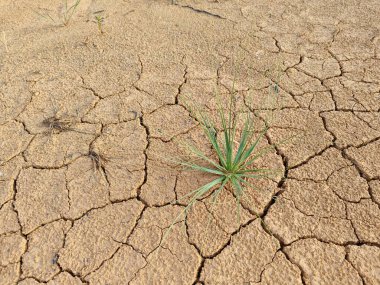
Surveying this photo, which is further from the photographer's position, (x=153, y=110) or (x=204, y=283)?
(x=153, y=110)

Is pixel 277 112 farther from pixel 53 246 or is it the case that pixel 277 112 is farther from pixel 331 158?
pixel 53 246

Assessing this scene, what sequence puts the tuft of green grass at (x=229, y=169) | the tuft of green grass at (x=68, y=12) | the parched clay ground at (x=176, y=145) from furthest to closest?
the tuft of green grass at (x=68, y=12), the tuft of green grass at (x=229, y=169), the parched clay ground at (x=176, y=145)

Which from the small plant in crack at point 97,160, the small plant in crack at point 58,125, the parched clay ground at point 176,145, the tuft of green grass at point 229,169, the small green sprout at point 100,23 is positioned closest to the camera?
the parched clay ground at point 176,145

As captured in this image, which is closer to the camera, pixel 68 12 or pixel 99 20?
pixel 99 20

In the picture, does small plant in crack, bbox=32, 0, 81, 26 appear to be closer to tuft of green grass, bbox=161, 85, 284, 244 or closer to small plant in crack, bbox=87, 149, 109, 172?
small plant in crack, bbox=87, 149, 109, 172

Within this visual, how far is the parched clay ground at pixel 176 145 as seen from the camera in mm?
1394

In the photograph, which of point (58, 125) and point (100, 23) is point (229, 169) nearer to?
point (58, 125)

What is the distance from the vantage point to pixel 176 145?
1831 mm

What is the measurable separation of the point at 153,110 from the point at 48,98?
28.7 inches

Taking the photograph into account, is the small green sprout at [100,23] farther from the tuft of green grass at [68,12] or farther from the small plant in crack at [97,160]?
the small plant in crack at [97,160]

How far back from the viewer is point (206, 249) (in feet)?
4.64

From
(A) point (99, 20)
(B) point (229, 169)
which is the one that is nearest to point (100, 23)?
(A) point (99, 20)

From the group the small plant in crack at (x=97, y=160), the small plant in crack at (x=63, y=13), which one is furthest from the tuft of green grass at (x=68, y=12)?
the small plant in crack at (x=97, y=160)

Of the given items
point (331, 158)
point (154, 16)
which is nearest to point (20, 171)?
point (331, 158)
